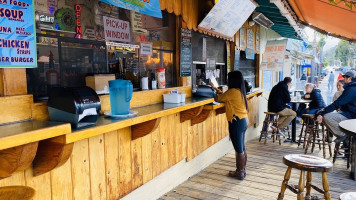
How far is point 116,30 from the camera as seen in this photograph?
9.39 feet

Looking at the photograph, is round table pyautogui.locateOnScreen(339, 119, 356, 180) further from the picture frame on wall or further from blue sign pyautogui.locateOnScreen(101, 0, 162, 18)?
the picture frame on wall

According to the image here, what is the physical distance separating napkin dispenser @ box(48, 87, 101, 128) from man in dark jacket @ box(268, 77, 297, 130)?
541cm

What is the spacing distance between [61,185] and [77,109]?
807 mm

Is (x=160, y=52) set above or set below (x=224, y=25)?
below

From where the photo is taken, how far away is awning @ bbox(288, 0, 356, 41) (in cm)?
432

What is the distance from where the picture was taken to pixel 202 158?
438 centimetres

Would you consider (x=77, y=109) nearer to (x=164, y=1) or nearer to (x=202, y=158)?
(x=164, y=1)

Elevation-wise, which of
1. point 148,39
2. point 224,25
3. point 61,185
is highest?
point 224,25

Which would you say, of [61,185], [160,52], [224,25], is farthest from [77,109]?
[224,25]

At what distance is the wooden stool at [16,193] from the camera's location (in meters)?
1.40

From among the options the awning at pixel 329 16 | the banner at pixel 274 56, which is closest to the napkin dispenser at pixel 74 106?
the awning at pixel 329 16

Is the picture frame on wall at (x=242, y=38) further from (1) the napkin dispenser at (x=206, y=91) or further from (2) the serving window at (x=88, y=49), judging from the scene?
(2) the serving window at (x=88, y=49)

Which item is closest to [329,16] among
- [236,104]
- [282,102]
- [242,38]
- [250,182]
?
[242,38]

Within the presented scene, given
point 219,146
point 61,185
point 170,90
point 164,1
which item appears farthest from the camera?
point 219,146
